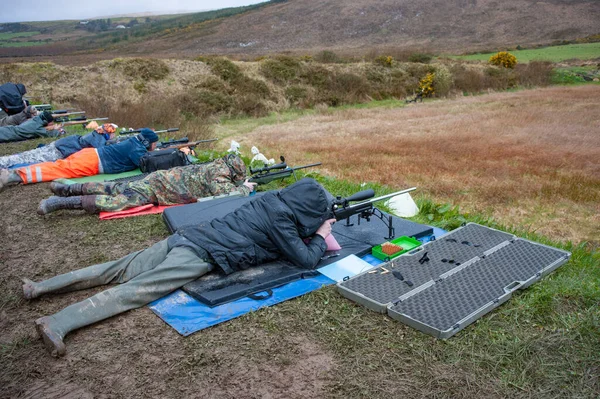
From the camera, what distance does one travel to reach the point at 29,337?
374cm

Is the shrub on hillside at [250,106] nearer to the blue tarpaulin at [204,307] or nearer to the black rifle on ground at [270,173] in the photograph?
the black rifle on ground at [270,173]

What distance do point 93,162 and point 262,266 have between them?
17.2ft

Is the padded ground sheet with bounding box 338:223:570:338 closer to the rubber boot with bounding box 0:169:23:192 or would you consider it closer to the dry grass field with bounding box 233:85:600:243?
the dry grass field with bounding box 233:85:600:243

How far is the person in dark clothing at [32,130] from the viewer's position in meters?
12.0

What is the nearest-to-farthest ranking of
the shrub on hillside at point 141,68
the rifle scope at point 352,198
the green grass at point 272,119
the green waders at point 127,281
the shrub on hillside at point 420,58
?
the green waders at point 127,281, the rifle scope at point 352,198, the green grass at point 272,119, the shrub on hillside at point 141,68, the shrub on hillside at point 420,58

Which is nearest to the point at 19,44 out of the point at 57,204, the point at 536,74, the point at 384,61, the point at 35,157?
the point at 35,157

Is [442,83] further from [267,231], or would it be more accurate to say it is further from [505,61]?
[267,231]

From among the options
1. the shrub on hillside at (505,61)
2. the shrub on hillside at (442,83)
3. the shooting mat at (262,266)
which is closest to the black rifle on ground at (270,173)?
the shooting mat at (262,266)

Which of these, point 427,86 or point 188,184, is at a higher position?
point 188,184

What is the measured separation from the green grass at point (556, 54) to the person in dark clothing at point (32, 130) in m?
30.8

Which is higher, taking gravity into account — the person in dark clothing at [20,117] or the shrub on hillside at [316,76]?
the person in dark clothing at [20,117]

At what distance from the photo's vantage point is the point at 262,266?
187 inches

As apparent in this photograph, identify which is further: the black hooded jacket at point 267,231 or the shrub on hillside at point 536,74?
the shrub on hillside at point 536,74

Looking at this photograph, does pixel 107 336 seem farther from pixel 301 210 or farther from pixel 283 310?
pixel 301 210
